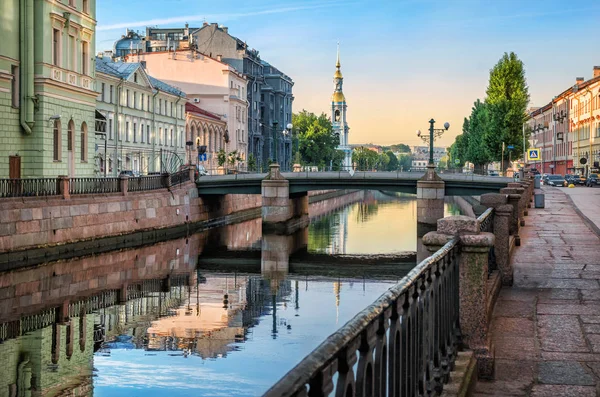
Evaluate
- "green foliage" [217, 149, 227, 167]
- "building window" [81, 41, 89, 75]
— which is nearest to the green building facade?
"building window" [81, 41, 89, 75]

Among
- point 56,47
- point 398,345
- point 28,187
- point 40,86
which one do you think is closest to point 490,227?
point 398,345

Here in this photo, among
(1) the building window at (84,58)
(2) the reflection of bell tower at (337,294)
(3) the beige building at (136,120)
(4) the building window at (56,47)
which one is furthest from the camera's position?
(3) the beige building at (136,120)

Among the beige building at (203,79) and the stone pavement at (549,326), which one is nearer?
the stone pavement at (549,326)

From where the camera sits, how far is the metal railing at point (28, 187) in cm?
3166

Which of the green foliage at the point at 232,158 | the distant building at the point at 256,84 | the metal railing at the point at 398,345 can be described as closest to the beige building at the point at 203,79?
the green foliage at the point at 232,158

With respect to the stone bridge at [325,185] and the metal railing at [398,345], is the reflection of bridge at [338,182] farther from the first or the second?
the metal railing at [398,345]

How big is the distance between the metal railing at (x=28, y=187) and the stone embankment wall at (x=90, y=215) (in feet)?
1.17

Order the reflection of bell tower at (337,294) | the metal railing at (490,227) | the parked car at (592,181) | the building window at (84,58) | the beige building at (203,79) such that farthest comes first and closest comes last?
the beige building at (203,79) → the parked car at (592,181) → the building window at (84,58) → the reflection of bell tower at (337,294) → the metal railing at (490,227)

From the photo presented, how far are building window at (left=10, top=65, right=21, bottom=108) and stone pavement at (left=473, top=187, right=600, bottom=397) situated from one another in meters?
28.3

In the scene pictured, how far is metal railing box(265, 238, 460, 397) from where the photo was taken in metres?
3.60

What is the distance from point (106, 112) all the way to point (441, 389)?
58714 millimetres

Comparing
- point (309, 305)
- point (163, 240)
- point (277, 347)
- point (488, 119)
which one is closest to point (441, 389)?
point (277, 347)

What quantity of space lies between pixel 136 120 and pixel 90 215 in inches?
1309

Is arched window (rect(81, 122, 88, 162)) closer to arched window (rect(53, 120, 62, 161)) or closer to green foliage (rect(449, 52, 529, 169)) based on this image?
arched window (rect(53, 120, 62, 161))
